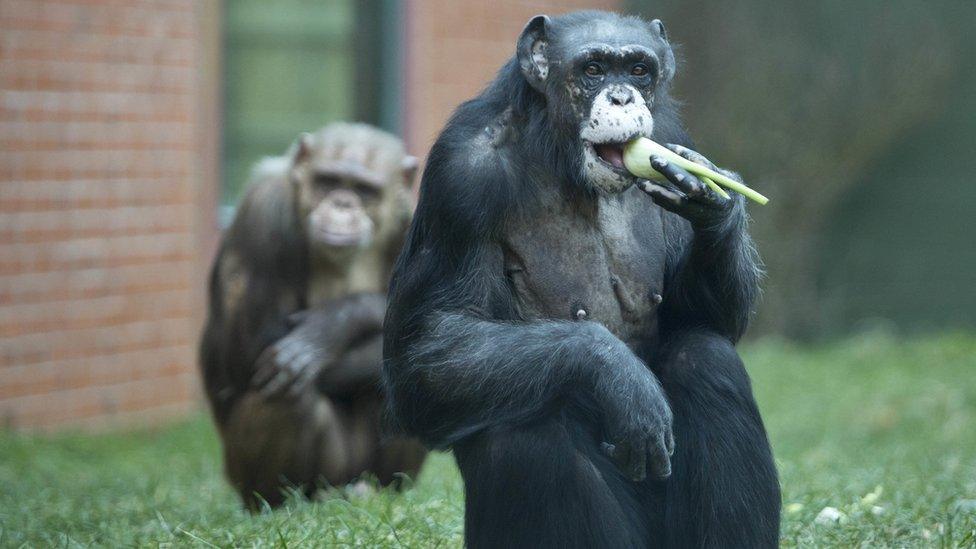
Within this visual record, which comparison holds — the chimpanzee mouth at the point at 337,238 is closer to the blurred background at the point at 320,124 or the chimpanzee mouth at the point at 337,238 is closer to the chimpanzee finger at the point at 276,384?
the chimpanzee finger at the point at 276,384

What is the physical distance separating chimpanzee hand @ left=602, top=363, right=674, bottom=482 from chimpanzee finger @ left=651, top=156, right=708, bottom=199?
53 cm

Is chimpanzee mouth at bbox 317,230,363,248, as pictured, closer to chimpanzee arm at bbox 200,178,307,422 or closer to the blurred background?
chimpanzee arm at bbox 200,178,307,422

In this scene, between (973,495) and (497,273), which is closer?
(497,273)

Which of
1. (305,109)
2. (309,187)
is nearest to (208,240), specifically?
(305,109)

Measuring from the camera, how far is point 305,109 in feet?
34.7

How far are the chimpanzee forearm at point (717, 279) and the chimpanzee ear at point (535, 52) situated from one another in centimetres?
65

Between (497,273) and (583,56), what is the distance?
26.5 inches

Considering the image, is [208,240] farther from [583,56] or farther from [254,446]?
[583,56]

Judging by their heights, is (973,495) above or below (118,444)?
above

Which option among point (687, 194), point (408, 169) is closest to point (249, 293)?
point (408, 169)

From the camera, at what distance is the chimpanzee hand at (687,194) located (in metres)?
3.77

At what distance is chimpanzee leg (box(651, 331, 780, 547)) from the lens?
3.93 m

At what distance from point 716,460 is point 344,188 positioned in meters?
3.17

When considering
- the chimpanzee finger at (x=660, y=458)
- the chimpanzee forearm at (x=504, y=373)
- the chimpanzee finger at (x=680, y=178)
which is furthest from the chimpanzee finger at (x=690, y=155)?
the chimpanzee finger at (x=660, y=458)
